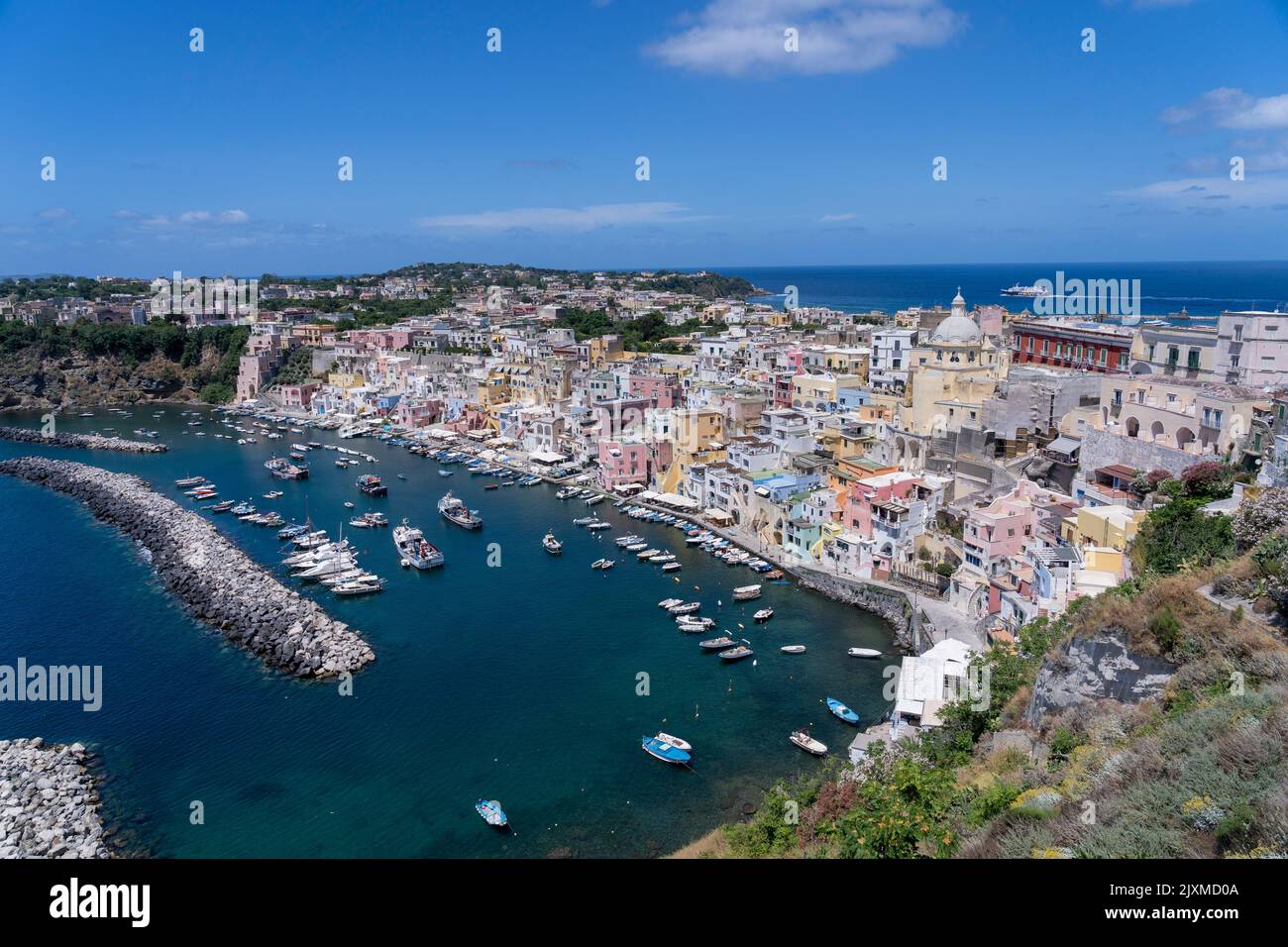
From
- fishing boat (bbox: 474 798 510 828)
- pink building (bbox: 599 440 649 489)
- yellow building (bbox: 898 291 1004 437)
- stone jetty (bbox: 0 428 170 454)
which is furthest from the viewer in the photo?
stone jetty (bbox: 0 428 170 454)

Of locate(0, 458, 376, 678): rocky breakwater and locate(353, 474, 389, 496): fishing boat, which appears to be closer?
locate(0, 458, 376, 678): rocky breakwater

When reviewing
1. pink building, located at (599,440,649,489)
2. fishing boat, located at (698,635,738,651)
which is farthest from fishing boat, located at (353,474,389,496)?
fishing boat, located at (698,635,738,651)

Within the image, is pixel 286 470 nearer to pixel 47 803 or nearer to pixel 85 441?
pixel 85 441

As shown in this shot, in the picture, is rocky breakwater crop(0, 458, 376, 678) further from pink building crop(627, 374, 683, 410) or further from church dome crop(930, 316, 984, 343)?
church dome crop(930, 316, 984, 343)

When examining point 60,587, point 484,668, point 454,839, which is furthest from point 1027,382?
point 60,587

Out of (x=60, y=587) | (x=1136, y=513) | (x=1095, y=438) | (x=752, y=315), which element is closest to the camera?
(x=1136, y=513)
